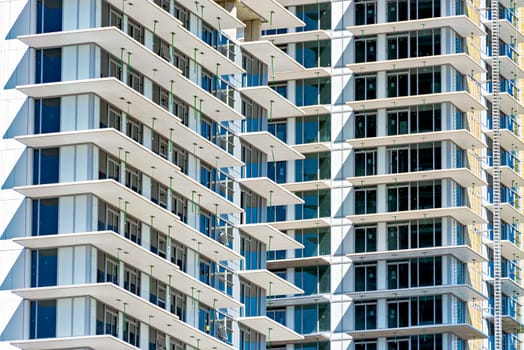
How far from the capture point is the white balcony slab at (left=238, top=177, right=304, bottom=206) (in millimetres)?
132875

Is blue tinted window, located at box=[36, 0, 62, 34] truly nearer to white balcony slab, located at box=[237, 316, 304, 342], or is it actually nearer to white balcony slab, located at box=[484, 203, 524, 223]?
white balcony slab, located at box=[237, 316, 304, 342]

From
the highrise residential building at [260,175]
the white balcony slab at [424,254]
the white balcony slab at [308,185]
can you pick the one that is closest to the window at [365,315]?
the highrise residential building at [260,175]

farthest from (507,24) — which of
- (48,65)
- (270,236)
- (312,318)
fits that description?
(48,65)

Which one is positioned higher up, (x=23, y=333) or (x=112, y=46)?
(x=112, y=46)

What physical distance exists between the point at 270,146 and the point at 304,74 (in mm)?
17898

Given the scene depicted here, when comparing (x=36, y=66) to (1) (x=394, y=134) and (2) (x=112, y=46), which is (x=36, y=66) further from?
(1) (x=394, y=134)

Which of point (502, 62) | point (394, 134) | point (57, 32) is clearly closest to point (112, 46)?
point (57, 32)

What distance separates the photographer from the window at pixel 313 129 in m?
152

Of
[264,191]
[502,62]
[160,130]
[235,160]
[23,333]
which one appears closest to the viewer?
[23,333]

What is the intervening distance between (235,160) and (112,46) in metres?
16.6

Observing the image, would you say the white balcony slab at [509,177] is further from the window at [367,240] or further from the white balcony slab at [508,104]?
the window at [367,240]

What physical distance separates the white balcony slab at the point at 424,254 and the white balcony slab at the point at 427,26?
1458cm

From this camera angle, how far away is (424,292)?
146875mm

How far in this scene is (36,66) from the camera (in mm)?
111812
